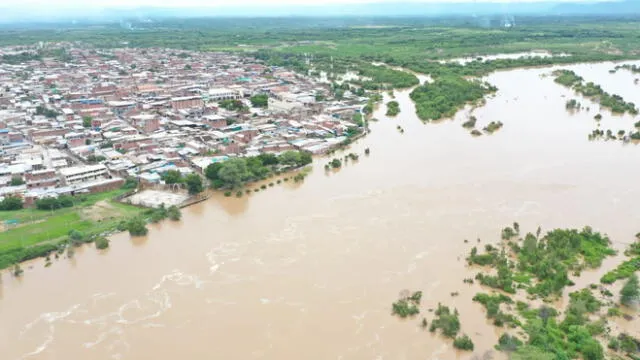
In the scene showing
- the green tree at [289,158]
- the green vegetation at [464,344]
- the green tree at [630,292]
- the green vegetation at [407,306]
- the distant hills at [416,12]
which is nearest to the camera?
the green vegetation at [464,344]

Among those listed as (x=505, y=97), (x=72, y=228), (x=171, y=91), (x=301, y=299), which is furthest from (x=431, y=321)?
(x=171, y=91)

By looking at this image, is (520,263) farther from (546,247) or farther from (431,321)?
(431,321)

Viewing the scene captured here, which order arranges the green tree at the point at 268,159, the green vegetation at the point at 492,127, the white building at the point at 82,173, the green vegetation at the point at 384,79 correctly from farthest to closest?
the green vegetation at the point at 384,79 → the green vegetation at the point at 492,127 → the green tree at the point at 268,159 → the white building at the point at 82,173

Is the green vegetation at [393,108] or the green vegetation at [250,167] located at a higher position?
the green vegetation at [393,108]

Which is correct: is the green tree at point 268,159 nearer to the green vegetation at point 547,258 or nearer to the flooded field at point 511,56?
the green vegetation at point 547,258

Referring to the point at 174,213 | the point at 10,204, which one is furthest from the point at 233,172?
the point at 10,204

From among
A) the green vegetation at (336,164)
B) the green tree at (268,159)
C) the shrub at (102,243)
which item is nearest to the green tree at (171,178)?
the green tree at (268,159)

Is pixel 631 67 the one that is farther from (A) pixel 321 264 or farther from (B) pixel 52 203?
(B) pixel 52 203
